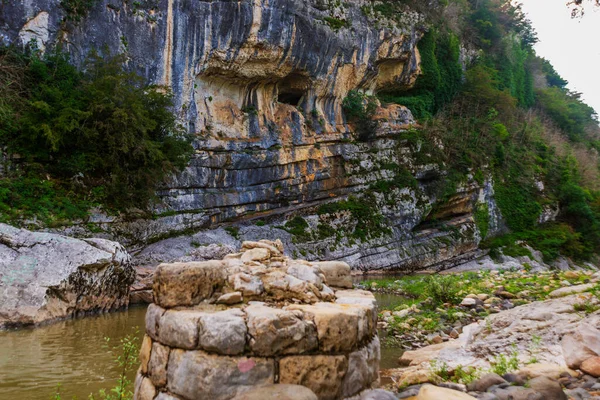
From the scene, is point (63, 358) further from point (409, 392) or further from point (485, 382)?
point (485, 382)

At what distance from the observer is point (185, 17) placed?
17.8 meters

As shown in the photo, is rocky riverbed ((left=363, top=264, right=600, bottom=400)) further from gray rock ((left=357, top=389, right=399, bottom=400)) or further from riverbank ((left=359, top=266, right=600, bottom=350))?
gray rock ((left=357, top=389, right=399, bottom=400))

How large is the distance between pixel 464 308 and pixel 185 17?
15.5m

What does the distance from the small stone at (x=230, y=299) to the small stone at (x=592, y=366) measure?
130 inches

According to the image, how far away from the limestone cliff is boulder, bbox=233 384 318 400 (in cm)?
1214

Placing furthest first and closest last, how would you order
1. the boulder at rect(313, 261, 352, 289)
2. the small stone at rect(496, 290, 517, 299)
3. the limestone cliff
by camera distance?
the limestone cliff, the small stone at rect(496, 290, 517, 299), the boulder at rect(313, 261, 352, 289)

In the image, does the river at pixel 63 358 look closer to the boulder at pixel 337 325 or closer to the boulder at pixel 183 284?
the boulder at pixel 183 284

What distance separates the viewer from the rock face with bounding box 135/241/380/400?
10.8ft

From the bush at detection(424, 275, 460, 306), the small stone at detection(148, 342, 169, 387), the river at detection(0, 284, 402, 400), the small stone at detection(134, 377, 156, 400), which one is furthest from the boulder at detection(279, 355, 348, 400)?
the bush at detection(424, 275, 460, 306)

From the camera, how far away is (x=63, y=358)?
6297mm

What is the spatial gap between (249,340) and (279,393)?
0.45 meters

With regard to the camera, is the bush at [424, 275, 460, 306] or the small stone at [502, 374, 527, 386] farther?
the bush at [424, 275, 460, 306]

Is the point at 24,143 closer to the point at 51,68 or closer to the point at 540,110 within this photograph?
the point at 51,68

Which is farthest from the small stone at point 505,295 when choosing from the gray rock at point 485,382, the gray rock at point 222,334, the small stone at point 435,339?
the gray rock at point 222,334
